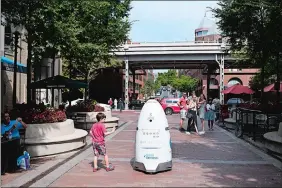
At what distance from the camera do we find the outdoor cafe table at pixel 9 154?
816 centimetres

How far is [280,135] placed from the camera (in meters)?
11.3

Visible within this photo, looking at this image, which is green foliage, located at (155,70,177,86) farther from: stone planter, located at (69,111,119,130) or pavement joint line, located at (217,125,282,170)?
pavement joint line, located at (217,125,282,170)

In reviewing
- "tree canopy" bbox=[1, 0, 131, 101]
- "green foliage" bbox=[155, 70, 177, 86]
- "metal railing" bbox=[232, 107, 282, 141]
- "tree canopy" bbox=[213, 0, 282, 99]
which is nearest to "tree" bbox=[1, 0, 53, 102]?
"tree canopy" bbox=[1, 0, 131, 101]

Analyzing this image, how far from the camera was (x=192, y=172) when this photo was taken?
866 cm

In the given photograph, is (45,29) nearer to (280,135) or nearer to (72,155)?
(72,155)

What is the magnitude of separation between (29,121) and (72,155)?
1.45 meters

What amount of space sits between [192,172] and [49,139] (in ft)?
12.8

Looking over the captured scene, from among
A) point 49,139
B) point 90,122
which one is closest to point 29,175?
point 49,139

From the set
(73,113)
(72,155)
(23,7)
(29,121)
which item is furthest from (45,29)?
(73,113)

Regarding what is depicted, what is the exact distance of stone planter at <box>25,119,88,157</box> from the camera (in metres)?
10.0

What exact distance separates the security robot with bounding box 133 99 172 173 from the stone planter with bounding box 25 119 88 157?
8.68 ft

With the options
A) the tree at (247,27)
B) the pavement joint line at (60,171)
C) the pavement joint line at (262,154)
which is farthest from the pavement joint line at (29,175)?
the tree at (247,27)

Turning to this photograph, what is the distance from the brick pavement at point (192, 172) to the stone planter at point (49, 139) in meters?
0.72

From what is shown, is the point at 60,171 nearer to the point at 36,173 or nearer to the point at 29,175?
the point at 36,173
